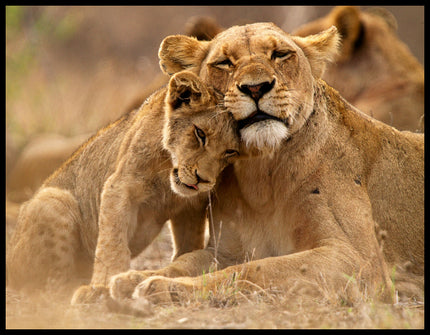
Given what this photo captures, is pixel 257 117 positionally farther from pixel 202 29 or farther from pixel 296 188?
pixel 202 29

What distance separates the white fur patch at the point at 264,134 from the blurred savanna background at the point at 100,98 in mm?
838

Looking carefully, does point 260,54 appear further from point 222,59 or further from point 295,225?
point 295,225

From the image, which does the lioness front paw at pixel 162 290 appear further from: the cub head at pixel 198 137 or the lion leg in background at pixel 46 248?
the lion leg in background at pixel 46 248

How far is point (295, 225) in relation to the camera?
15.0ft

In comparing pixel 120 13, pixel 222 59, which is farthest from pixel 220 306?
pixel 120 13

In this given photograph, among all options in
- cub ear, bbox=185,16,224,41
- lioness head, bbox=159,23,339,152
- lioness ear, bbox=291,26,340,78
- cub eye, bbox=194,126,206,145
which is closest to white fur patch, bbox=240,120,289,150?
lioness head, bbox=159,23,339,152

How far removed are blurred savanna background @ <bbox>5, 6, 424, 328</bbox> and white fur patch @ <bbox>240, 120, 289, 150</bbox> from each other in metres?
0.84

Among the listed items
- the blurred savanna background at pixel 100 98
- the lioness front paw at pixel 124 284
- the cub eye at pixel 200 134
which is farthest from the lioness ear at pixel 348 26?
the lioness front paw at pixel 124 284

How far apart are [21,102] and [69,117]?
1.12 metres

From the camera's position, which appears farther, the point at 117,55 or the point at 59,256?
the point at 117,55

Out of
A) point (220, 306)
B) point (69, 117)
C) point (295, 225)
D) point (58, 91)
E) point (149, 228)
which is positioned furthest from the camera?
point (58, 91)

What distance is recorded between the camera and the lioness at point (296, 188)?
4.08m

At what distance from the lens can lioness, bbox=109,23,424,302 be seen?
408 cm

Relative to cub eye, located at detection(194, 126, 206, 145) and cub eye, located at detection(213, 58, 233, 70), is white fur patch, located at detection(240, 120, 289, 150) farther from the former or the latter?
cub eye, located at detection(213, 58, 233, 70)
